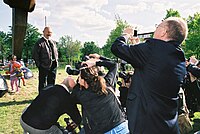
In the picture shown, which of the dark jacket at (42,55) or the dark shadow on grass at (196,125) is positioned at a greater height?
the dark jacket at (42,55)

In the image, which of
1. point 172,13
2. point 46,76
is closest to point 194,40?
point 172,13

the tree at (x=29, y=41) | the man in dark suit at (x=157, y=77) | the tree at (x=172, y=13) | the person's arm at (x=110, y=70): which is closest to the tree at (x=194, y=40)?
the tree at (x=172, y=13)

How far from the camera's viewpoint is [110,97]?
289cm

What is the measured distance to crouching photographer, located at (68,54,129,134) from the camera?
282cm

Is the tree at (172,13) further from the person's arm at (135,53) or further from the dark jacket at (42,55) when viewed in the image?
the person's arm at (135,53)

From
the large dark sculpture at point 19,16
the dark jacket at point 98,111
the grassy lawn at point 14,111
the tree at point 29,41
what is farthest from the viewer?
the tree at point 29,41

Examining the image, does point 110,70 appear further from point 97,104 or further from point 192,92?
point 192,92

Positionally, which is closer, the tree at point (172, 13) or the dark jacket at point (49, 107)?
the dark jacket at point (49, 107)

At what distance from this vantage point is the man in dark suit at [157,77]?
76.0 inches

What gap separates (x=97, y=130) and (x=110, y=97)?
40 cm

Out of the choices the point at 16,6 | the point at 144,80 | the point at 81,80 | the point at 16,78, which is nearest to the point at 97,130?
the point at 81,80

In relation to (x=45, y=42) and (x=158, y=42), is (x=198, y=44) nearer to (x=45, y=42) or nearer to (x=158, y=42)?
(x=45, y=42)

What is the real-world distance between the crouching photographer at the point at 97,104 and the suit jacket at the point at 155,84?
85cm

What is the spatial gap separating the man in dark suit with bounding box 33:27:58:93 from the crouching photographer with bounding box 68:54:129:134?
3.47 metres
